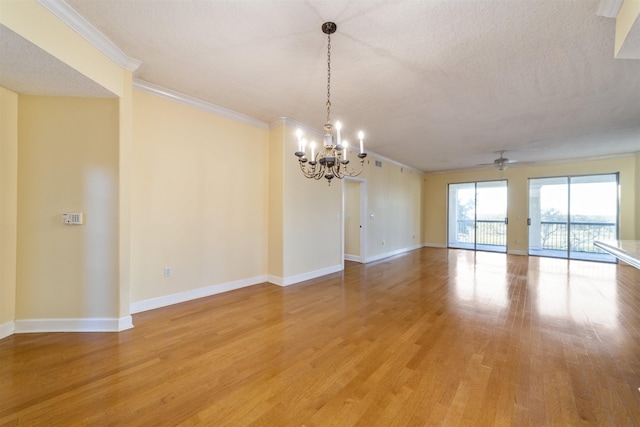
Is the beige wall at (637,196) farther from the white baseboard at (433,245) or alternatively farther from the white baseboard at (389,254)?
the white baseboard at (389,254)

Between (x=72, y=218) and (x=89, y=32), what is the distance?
1745 mm

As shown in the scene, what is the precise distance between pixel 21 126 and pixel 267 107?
260 centimetres

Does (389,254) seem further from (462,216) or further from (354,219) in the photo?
(462,216)

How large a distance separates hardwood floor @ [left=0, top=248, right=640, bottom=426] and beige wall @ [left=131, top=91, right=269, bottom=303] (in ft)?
1.58

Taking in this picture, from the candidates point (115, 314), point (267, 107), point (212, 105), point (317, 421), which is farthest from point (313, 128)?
point (317, 421)

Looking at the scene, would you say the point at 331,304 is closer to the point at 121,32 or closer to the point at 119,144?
the point at 119,144

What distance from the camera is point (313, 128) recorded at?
4664 mm

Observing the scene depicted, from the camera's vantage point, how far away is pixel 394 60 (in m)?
2.55

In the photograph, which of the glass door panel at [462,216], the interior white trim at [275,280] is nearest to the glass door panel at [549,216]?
the glass door panel at [462,216]

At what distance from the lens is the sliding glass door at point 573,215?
6699 mm

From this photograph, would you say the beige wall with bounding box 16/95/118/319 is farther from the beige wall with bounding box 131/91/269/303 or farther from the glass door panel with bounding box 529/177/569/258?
→ the glass door panel with bounding box 529/177/569/258

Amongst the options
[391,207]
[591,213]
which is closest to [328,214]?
[391,207]

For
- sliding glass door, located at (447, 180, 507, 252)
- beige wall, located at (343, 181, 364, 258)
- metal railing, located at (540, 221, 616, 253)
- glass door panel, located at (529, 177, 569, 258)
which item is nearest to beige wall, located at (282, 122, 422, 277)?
beige wall, located at (343, 181, 364, 258)

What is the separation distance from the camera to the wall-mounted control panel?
2.61m
